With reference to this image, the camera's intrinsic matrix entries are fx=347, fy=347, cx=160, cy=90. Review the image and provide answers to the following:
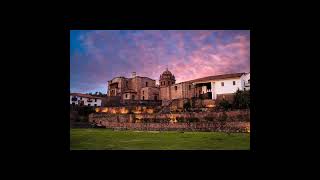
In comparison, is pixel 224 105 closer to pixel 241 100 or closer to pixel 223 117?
pixel 241 100

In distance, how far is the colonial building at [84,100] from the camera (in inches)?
1106

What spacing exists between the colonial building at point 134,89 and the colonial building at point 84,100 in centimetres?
125

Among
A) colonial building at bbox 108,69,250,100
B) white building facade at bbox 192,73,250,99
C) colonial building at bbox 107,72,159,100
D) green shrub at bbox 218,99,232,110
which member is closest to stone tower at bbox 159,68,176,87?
colonial building at bbox 108,69,250,100

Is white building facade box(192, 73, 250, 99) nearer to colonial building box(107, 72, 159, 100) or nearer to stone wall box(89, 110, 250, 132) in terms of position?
colonial building box(107, 72, 159, 100)

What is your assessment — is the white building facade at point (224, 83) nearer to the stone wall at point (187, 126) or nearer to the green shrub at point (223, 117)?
the green shrub at point (223, 117)

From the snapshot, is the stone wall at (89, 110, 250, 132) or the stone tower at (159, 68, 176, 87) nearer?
the stone wall at (89, 110, 250, 132)

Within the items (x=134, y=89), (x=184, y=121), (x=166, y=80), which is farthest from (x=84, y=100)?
(x=184, y=121)

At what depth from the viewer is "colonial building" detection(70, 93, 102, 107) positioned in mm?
28094

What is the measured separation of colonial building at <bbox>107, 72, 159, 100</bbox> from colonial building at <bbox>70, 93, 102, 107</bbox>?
1.25 metres

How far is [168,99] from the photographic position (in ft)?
92.4
